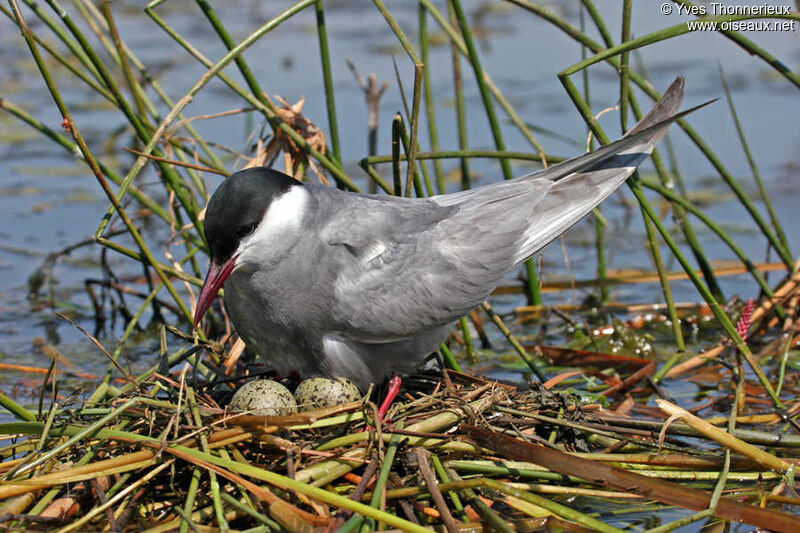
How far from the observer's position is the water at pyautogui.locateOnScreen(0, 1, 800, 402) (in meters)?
6.29

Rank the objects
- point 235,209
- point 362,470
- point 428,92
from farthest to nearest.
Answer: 1. point 428,92
2. point 235,209
3. point 362,470

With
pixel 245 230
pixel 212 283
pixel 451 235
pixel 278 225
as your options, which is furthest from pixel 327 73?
pixel 212 283

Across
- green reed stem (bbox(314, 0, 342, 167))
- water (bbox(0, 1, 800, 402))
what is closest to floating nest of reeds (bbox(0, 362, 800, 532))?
→ green reed stem (bbox(314, 0, 342, 167))

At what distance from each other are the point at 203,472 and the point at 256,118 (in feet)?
15.3

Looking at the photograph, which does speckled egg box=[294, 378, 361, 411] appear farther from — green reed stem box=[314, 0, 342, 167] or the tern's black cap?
green reed stem box=[314, 0, 342, 167]

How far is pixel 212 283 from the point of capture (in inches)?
143

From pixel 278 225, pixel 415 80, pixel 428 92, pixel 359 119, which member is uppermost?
pixel 415 80

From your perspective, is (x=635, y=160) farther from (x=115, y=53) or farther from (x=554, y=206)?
(x=115, y=53)

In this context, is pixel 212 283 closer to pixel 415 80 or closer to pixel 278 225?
pixel 278 225

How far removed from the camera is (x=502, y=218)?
14.3ft

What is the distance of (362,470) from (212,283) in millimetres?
845

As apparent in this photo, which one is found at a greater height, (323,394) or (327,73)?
(327,73)

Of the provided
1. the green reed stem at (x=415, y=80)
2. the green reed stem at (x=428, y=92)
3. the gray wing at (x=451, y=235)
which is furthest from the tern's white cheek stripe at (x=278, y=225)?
the green reed stem at (x=428, y=92)

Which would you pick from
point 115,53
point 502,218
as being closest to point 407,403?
point 502,218
